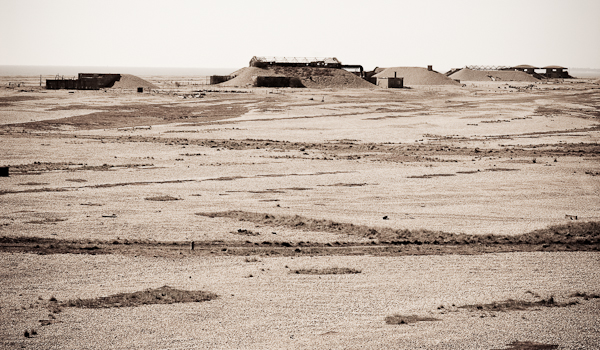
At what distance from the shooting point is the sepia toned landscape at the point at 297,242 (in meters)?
9.71

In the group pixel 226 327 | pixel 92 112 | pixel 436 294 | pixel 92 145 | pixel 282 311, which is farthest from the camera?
pixel 92 112

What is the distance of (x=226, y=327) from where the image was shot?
9.76 meters

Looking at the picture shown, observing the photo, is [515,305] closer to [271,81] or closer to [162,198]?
[162,198]

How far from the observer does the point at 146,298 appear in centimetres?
1081

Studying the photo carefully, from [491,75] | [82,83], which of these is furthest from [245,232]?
[491,75]

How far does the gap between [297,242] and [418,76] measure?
10129 centimetres

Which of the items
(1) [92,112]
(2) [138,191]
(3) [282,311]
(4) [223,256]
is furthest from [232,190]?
(1) [92,112]

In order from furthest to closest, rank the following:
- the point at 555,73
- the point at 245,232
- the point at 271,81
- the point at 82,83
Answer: the point at 555,73 → the point at 271,81 → the point at 82,83 → the point at 245,232

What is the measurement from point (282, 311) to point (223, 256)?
328cm

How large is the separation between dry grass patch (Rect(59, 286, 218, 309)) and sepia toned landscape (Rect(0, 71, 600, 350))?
0.16ft

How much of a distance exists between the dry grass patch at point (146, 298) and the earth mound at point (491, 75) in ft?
438

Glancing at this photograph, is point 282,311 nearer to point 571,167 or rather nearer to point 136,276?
point 136,276

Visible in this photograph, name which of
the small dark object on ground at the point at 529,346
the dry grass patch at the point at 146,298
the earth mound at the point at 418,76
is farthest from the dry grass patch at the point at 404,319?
the earth mound at the point at 418,76

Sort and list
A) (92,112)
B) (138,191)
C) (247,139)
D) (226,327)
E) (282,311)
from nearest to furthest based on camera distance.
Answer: (226,327)
(282,311)
(138,191)
(247,139)
(92,112)
